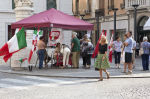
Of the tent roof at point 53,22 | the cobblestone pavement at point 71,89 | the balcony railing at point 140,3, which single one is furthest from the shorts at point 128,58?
the balcony railing at point 140,3

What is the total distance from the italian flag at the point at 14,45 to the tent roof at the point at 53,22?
3.88 ft

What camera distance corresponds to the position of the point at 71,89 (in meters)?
11.3

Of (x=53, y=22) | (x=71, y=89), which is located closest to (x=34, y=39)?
(x=53, y=22)

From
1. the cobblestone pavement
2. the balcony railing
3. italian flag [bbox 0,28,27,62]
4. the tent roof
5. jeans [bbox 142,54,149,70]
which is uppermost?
the balcony railing

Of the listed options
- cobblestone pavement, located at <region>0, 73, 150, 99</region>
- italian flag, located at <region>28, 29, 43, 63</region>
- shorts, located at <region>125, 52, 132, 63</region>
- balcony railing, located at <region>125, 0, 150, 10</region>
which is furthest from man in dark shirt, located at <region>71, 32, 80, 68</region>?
balcony railing, located at <region>125, 0, 150, 10</region>

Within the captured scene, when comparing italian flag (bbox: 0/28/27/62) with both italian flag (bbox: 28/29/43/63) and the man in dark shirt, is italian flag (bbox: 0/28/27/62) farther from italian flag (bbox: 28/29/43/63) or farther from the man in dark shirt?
the man in dark shirt

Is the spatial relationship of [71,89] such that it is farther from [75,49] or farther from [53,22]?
[75,49]

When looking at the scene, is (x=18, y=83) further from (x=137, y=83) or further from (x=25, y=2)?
(x=25, y=2)

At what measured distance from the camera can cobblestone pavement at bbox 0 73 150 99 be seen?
32.4 ft

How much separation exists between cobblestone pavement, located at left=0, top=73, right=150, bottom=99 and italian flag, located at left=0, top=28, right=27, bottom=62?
3.06 metres

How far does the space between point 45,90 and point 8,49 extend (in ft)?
20.8

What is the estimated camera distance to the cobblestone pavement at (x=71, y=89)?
989 centimetres

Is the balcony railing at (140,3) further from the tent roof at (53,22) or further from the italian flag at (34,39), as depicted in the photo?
the italian flag at (34,39)

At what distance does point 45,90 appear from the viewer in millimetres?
11148
